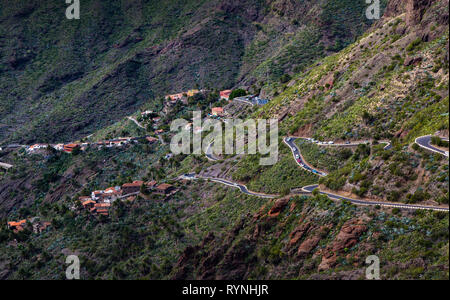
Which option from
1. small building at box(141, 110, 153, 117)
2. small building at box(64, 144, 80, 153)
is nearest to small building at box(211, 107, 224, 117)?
small building at box(141, 110, 153, 117)

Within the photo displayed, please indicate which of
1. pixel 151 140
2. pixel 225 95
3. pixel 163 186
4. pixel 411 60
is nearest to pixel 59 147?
pixel 151 140

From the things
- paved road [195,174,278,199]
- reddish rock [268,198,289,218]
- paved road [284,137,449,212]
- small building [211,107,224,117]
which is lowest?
paved road [195,174,278,199]

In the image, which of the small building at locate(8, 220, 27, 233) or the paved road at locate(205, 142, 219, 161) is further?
the small building at locate(8, 220, 27, 233)

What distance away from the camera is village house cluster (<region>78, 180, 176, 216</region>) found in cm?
6288

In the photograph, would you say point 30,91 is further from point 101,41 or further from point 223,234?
point 223,234

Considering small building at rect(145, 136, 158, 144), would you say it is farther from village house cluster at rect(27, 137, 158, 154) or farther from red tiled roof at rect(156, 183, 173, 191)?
red tiled roof at rect(156, 183, 173, 191)

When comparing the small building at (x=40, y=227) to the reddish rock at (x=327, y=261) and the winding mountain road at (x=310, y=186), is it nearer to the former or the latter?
the winding mountain road at (x=310, y=186)

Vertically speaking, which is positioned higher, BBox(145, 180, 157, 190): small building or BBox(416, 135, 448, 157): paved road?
BBox(416, 135, 448, 157): paved road

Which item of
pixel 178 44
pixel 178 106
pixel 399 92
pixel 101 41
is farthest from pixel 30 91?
pixel 399 92

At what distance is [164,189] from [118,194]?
666 cm

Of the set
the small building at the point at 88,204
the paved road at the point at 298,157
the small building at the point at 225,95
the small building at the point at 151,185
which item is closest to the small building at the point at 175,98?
the small building at the point at 225,95

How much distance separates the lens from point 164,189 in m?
62.3

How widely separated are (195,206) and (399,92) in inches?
831

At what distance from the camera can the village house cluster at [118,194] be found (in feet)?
206
